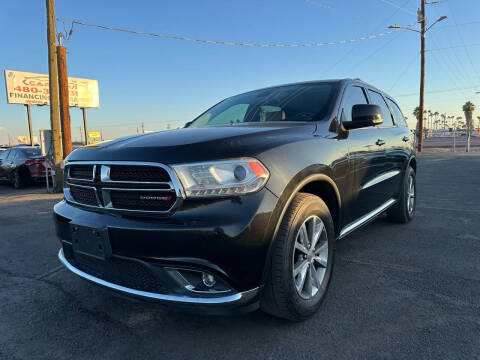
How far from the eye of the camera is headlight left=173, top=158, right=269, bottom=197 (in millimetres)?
1788

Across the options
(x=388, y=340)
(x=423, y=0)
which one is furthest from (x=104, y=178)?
(x=423, y=0)

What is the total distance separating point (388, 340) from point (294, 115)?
6.01ft

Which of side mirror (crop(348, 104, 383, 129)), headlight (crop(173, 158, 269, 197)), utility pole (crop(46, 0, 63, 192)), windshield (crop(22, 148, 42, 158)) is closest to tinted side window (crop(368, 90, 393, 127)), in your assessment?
side mirror (crop(348, 104, 383, 129))

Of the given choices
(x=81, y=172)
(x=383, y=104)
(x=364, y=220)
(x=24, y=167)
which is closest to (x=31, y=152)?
(x=24, y=167)

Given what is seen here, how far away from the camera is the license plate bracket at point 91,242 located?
195 centimetres

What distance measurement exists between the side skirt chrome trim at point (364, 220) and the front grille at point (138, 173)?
162 cm

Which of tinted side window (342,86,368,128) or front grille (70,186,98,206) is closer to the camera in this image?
front grille (70,186,98,206)

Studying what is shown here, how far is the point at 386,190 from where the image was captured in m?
3.81

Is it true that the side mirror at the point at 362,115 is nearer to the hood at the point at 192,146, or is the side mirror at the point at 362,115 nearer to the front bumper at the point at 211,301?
the hood at the point at 192,146

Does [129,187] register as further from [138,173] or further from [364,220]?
[364,220]

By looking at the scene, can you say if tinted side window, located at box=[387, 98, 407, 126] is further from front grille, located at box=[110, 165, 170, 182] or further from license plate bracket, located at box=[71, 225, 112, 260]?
license plate bracket, located at box=[71, 225, 112, 260]

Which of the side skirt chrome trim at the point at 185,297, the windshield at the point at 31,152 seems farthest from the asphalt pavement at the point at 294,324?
the windshield at the point at 31,152

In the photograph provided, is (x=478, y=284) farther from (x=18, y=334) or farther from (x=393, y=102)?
(x=18, y=334)

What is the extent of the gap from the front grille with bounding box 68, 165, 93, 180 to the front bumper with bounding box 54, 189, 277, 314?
50cm
